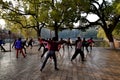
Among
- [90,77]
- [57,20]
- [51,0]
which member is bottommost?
[90,77]

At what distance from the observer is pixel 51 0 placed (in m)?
50.2

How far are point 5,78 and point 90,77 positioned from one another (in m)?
3.72

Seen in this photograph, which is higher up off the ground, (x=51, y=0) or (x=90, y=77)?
(x=51, y=0)

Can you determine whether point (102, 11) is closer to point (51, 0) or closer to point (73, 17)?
point (73, 17)

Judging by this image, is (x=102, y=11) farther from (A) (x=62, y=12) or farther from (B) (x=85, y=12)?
(A) (x=62, y=12)

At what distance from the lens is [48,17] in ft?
157

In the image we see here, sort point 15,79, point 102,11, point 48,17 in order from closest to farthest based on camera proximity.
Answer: point 15,79
point 102,11
point 48,17

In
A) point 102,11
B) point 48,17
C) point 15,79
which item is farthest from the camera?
point 48,17

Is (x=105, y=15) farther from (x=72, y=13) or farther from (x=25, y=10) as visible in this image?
(x=25, y=10)

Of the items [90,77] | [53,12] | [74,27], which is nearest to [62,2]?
[53,12]

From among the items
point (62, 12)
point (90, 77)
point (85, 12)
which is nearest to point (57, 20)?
point (62, 12)

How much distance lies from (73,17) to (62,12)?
2459 mm

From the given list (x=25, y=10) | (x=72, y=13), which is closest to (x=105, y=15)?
(x=72, y=13)

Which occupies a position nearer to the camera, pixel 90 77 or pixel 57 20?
pixel 90 77
